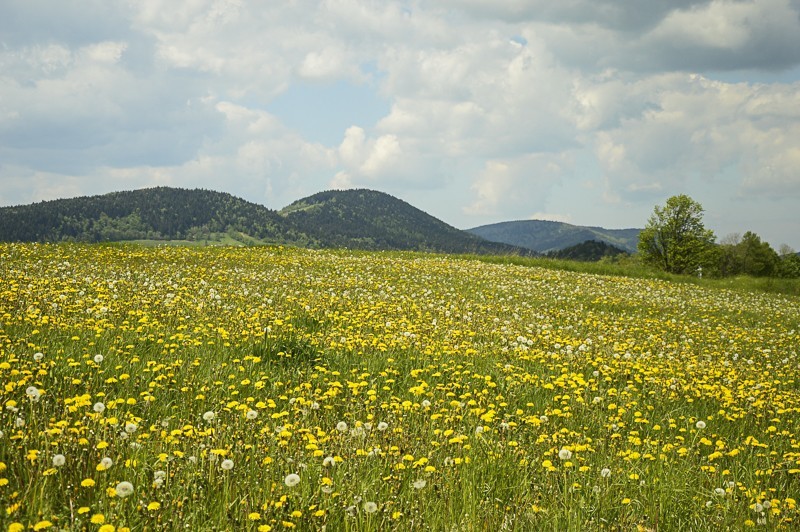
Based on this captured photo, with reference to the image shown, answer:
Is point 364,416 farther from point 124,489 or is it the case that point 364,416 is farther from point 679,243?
point 679,243

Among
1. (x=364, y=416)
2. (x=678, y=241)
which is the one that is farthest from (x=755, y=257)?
(x=364, y=416)

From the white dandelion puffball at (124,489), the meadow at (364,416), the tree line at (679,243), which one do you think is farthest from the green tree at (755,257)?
the white dandelion puffball at (124,489)

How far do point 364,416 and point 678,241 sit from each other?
65.2m

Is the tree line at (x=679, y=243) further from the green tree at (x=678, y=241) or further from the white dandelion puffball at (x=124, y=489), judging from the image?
the white dandelion puffball at (x=124, y=489)

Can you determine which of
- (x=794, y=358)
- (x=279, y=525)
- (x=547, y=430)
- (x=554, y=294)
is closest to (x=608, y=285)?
(x=554, y=294)

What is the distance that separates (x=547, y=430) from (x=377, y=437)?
2178 mm

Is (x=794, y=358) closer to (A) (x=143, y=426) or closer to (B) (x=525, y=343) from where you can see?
(B) (x=525, y=343)

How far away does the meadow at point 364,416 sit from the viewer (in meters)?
3.53

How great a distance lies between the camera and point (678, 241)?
6084 centimetres

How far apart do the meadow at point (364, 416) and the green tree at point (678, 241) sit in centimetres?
5225

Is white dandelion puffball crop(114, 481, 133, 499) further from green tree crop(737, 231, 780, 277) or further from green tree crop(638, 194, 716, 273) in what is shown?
green tree crop(737, 231, 780, 277)

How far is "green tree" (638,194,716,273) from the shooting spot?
59.2 m

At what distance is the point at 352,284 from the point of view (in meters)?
16.3

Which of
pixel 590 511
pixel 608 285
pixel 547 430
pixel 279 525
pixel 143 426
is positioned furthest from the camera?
pixel 608 285
